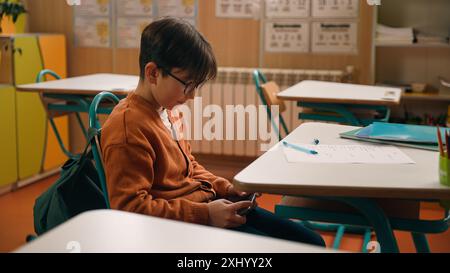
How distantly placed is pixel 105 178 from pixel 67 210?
13 centimetres

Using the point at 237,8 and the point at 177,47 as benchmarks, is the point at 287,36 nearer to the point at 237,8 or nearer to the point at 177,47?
the point at 237,8

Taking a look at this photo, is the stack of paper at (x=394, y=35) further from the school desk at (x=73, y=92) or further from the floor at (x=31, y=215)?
→ the school desk at (x=73, y=92)

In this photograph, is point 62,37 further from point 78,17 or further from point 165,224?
point 165,224

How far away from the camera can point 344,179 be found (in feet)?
4.47

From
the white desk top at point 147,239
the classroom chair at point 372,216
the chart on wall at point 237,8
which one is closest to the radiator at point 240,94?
the chart on wall at point 237,8

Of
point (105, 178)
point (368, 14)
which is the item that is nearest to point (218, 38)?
point (368, 14)

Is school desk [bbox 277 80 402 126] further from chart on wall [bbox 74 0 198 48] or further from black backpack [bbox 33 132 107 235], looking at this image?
black backpack [bbox 33 132 107 235]

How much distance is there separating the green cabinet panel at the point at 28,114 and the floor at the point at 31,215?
17cm

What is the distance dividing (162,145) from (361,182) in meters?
0.51

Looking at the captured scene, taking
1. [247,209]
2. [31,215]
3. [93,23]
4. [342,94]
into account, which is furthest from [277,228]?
[93,23]

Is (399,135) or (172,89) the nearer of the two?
(172,89)

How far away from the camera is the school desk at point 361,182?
1300mm

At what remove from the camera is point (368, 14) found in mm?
4164

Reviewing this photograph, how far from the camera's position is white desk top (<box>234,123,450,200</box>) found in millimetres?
1298
